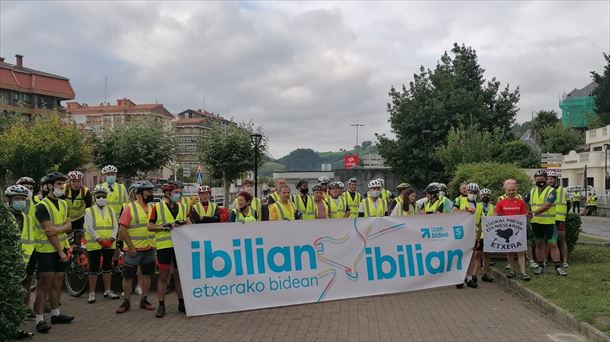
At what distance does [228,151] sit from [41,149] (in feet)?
43.5

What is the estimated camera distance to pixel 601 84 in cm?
6562

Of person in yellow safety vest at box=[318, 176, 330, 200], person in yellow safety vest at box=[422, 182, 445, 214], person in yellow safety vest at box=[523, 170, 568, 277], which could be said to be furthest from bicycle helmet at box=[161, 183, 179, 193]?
person in yellow safety vest at box=[523, 170, 568, 277]

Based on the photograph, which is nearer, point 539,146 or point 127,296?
point 127,296

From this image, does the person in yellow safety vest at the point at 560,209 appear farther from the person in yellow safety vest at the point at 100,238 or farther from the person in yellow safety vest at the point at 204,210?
the person in yellow safety vest at the point at 100,238

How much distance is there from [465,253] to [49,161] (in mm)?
34345

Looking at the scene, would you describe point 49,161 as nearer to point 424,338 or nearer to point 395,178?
point 395,178

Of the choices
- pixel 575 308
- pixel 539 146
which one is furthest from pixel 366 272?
pixel 539 146

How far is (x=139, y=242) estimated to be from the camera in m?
8.21

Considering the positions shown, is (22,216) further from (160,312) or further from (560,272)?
(560,272)

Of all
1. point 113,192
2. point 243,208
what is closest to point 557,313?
point 243,208

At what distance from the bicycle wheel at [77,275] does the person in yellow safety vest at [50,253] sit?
192 centimetres

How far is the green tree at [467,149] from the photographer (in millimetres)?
29906

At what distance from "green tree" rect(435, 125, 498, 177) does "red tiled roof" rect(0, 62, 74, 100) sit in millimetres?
61709

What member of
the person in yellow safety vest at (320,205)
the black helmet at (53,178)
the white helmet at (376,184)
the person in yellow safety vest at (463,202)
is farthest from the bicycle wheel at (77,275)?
the person in yellow safety vest at (463,202)
